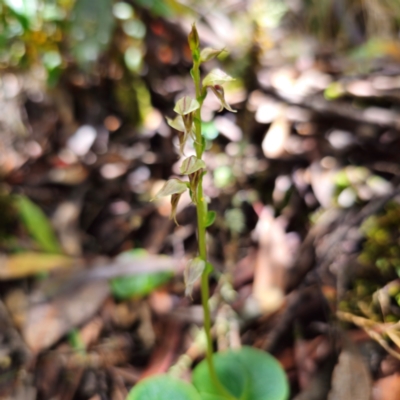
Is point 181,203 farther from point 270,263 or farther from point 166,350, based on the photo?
point 166,350

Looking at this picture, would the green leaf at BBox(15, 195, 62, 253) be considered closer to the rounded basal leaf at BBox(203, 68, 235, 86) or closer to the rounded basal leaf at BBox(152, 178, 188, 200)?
the rounded basal leaf at BBox(152, 178, 188, 200)

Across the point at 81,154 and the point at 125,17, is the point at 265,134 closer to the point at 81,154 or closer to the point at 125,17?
the point at 81,154

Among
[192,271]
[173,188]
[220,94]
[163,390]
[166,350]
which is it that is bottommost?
[166,350]

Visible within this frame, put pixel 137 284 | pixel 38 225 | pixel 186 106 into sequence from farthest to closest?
pixel 38 225
pixel 137 284
pixel 186 106

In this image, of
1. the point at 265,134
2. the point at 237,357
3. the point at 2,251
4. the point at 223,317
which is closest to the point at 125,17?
the point at 265,134

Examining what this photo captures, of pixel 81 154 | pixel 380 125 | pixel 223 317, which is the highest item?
pixel 380 125

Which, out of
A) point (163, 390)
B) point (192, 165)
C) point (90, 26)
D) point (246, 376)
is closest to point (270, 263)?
point (246, 376)
